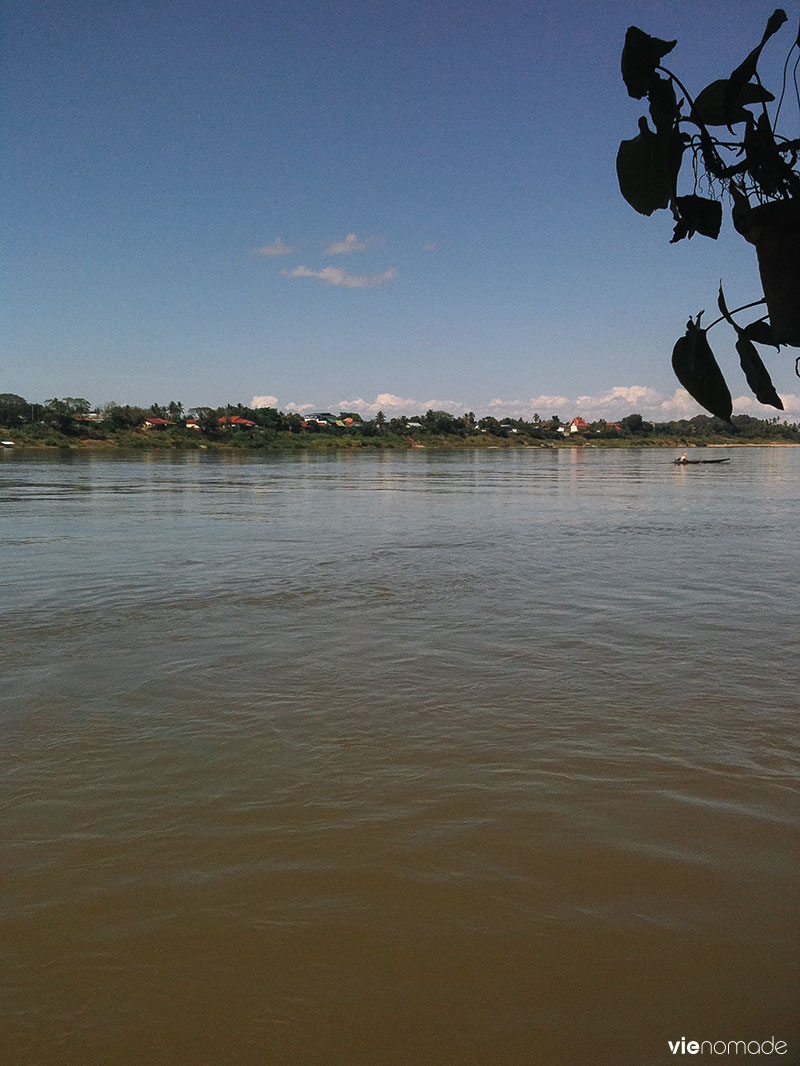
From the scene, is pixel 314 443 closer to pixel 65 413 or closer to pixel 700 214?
pixel 65 413

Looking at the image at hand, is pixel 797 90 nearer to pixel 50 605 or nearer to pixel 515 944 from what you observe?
pixel 515 944

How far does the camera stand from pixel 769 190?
1270 mm

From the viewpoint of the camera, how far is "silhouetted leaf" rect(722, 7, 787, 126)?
3.62ft

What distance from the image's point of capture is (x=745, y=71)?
3.76 ft

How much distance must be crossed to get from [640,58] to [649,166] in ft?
0.51

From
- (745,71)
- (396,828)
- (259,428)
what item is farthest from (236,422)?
(745,71)

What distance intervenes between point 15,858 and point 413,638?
381 cm

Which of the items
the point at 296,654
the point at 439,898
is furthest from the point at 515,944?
the point at 296,654

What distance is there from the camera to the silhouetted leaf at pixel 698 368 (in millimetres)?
1266

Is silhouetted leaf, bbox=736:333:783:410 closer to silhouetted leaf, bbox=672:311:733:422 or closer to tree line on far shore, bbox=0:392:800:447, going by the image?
silhouetted leaf, bbox=672:311:733:422

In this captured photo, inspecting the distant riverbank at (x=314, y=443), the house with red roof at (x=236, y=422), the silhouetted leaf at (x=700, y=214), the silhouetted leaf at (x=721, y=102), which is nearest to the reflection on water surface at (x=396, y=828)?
the silhouetted leaf at (x=700, y=214)

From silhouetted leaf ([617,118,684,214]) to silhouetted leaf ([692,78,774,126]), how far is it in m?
0.06

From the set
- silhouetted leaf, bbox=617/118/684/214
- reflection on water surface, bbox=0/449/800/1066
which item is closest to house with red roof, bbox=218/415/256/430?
reflection on water surface, bbox=0/449/800/1066

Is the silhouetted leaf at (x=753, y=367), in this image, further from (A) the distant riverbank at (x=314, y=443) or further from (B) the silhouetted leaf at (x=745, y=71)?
(A) the distant riverbank at (x=314, y=443)
